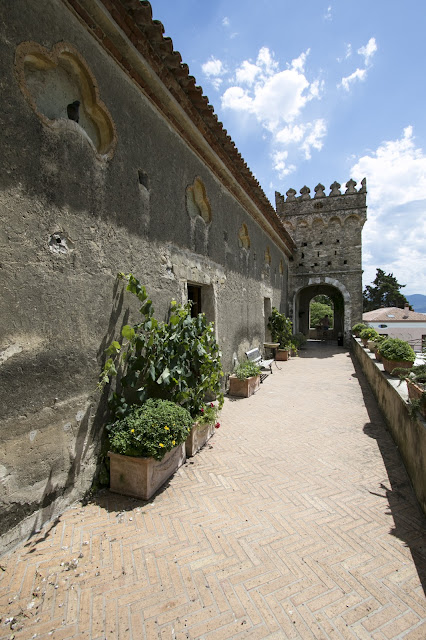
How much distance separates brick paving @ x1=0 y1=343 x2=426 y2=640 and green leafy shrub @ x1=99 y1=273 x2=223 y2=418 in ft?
3.44

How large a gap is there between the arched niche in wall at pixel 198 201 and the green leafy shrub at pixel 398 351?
4.45 m

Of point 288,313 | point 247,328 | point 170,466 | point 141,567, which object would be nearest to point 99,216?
point 170,466

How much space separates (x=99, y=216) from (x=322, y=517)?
4076mm

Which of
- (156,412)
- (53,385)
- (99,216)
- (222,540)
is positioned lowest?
(222,540)

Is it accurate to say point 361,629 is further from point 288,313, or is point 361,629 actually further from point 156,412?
point 288,313

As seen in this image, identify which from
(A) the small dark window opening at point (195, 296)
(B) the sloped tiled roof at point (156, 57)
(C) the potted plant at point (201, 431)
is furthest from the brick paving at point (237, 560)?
(B) the sloped tiled roof at point (156, 57)

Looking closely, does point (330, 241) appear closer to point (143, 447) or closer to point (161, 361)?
point (161, 361)

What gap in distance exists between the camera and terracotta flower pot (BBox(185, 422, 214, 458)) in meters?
4.35

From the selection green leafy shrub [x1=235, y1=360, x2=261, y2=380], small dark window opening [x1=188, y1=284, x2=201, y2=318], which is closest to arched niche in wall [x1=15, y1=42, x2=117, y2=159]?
small dark window opening [x1=188, y1=284, x2=201, y2=318]

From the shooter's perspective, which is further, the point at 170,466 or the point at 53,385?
the point at 170,466

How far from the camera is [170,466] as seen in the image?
12.5ft

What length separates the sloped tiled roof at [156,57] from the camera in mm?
3411

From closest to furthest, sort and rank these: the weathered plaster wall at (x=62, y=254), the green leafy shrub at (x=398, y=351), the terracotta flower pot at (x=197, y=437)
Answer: the weathered plaster wall at (x=62, y=254) → the terracotta flower pot at (x=197, y=437) → the green leafy shrub at (x=398, y=351)

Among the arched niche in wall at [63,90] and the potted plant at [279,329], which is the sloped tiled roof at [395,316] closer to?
the potted plant at [279,329]
